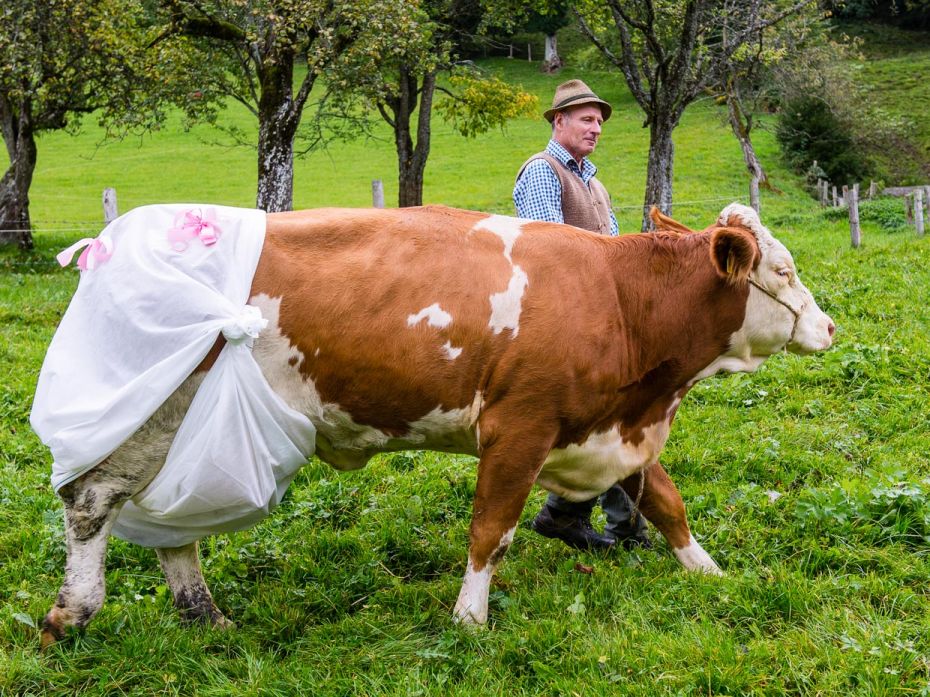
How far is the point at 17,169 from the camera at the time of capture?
18.6m

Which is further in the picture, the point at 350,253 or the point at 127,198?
the point at 127,198

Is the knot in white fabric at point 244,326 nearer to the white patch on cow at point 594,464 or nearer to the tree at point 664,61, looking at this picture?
the white patch on cow at point 594,464

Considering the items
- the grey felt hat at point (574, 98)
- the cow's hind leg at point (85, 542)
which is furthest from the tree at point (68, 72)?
the cow's hind leg at point (85, 542)

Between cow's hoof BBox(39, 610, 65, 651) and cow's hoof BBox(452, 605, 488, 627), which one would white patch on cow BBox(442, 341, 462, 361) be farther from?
cow's hoof BBox(39, 610, 65, 651)

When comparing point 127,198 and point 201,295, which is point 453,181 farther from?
point 201,295

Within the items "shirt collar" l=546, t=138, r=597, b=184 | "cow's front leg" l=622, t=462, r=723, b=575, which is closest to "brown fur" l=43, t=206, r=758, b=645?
"cow's front leg" l=622, t=462, r=723, b=575

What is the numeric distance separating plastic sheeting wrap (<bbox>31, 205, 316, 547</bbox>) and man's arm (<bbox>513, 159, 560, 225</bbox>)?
1.93 metres

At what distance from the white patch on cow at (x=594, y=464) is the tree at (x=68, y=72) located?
42.2ft

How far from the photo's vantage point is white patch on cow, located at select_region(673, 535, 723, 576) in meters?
5.02

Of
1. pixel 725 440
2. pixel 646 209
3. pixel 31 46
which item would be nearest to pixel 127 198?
pixel 31 46

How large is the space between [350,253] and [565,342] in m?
1.15

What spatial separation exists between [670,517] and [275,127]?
11729 millimetres

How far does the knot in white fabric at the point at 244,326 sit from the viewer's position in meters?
4.14

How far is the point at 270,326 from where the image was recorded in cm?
435
